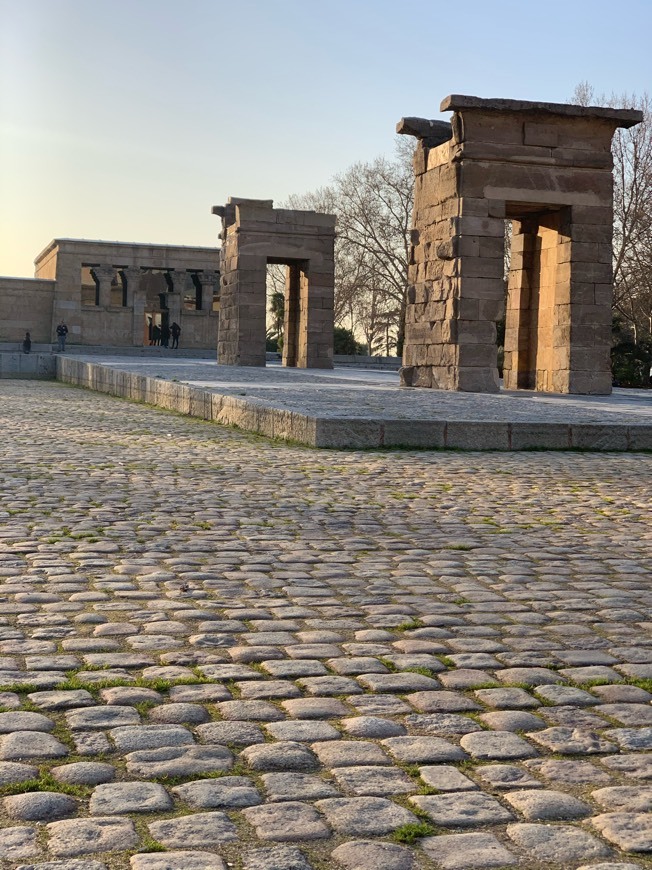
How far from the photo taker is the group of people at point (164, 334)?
57.1 meters

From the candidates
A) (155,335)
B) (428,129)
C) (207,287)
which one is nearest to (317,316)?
(428,129)

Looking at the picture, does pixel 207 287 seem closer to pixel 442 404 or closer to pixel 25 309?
→ pixel 25 309

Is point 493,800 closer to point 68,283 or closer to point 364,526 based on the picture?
point 364,526

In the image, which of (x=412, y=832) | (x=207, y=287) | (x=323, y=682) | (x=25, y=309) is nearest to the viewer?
(x=412, y=832)

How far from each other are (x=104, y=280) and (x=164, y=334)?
4.02 meters

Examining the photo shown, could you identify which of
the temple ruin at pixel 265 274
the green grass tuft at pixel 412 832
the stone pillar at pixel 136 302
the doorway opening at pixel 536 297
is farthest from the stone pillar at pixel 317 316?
the green grass tuft at pixel 412 832

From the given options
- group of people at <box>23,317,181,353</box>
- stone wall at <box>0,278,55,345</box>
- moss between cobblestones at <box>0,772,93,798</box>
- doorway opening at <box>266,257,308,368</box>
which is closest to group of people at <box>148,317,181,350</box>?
group of people at <box>23,317,181,353</box>

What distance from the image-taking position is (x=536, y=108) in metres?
20.6

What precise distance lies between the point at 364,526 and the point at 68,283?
173ft

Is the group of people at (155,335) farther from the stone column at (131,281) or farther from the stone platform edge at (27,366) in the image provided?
the stone platform edge at (27,366)

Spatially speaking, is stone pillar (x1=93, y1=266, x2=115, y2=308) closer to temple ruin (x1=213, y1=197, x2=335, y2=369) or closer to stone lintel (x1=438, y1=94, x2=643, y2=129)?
temple ruin (x1=213, y1=197, x2=335, y2=369)

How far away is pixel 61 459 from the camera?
37.8 ft

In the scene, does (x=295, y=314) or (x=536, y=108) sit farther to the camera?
(x=295, y=314)

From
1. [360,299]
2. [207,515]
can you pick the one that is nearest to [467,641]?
[207,515]
